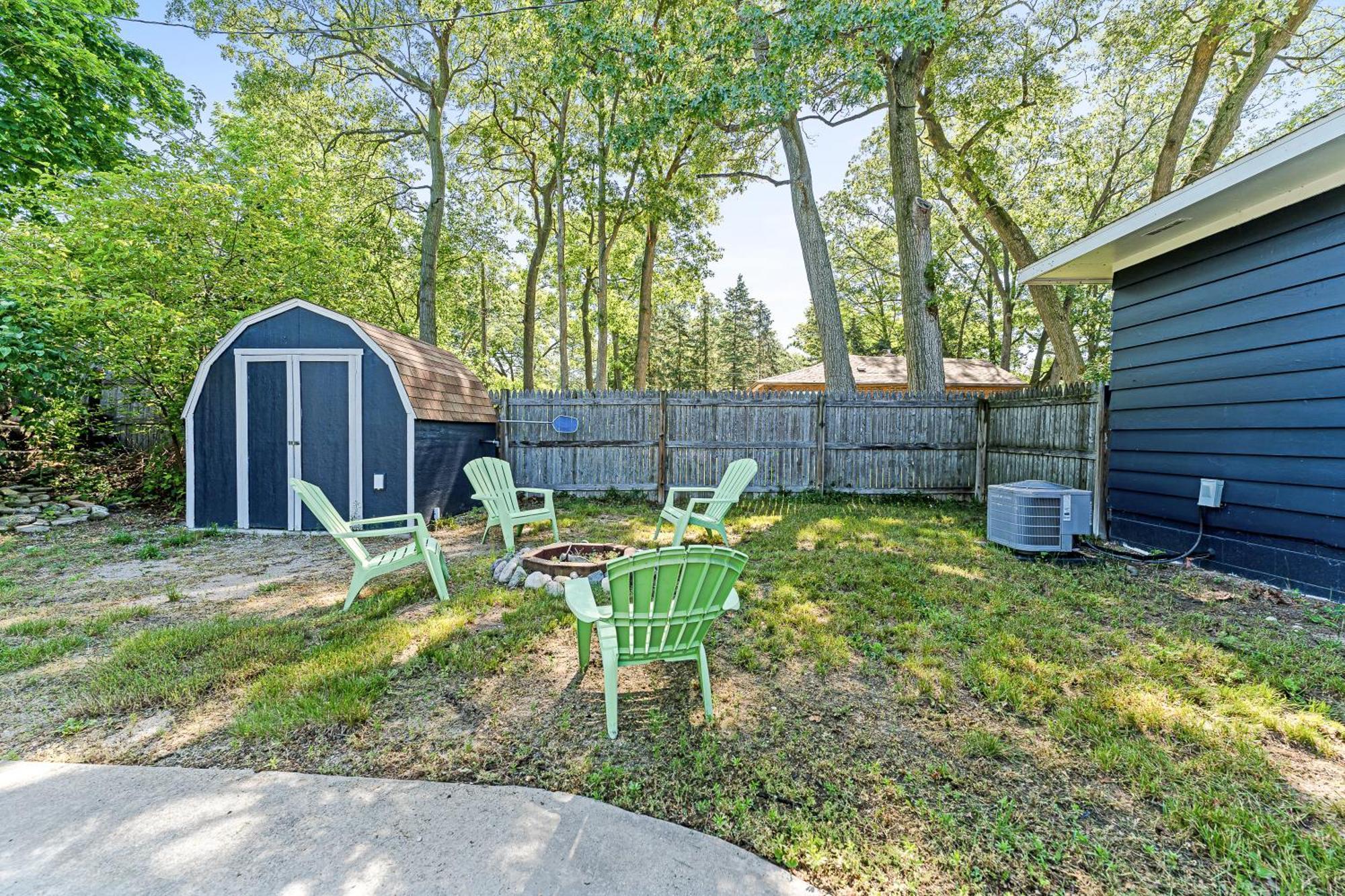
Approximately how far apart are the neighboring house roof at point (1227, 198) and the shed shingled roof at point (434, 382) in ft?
22.9

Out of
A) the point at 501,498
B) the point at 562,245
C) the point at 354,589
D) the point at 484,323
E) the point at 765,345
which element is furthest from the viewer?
the point at 765,345

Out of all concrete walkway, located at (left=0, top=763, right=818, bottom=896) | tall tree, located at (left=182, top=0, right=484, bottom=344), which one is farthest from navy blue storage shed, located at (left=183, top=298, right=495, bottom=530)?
tall tree, located at (left=182, top=0, right=484, bottom=344)

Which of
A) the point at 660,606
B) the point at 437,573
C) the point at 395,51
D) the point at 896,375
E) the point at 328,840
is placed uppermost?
the point at 395,51

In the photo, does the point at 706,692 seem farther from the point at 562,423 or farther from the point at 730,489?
the point at 562,423

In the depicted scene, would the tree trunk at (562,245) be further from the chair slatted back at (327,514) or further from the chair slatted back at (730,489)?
the chair slatted back at (327,514)

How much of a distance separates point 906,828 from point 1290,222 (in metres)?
4.94

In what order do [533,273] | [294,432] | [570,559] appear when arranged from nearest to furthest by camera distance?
[570,559] → [294,432] → [533,273]

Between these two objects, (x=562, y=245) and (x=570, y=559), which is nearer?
(x=570, y=559)

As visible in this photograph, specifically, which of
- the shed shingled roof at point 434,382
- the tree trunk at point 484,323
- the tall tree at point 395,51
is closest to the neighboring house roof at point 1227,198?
the shed shingled roof at point 434,382

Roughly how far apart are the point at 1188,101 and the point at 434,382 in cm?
1154

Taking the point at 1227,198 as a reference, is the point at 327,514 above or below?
below

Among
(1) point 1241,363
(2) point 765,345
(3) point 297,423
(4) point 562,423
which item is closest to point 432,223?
(4) point 562,423

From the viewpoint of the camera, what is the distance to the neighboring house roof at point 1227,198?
310 centimetres

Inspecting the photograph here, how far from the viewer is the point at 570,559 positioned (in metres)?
4.09
